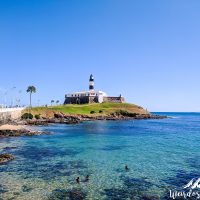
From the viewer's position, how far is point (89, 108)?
552ft

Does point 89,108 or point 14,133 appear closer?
point 14,133

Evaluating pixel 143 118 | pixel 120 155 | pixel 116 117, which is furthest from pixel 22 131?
pixel 143 118

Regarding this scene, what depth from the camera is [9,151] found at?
52.0 m

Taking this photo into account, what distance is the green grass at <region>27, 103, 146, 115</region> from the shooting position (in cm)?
14281

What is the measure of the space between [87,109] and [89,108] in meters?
2.53

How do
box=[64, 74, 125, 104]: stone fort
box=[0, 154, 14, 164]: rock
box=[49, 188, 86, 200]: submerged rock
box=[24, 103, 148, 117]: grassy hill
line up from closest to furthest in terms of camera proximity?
box=[49, 188, 86, 200]: submerged rock
box=[0, 154, 14, 164]: rock
box=[24, 103, 148, 117]: grassy hill
box=[64, 74, 125, 104]: stone fort

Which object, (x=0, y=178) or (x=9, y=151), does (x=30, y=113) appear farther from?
(x=0, y=178)

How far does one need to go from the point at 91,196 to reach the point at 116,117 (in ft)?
436
